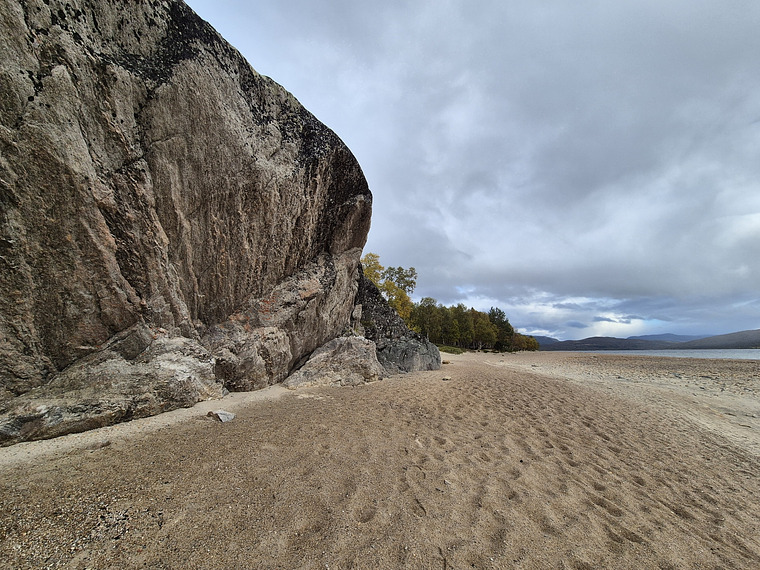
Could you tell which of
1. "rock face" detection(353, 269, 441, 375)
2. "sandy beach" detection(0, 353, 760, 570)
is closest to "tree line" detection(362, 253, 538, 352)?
"rock face" detection(353, 269, 441, 375)

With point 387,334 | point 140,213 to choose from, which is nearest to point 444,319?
point 387,334

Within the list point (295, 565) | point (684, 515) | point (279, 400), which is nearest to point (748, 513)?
point (684, 515)

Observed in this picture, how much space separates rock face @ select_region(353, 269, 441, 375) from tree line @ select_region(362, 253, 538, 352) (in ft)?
50.7

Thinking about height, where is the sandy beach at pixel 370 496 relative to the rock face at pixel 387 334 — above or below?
below

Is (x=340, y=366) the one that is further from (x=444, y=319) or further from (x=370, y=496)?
(x=444, y=319)

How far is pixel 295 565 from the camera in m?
2.71

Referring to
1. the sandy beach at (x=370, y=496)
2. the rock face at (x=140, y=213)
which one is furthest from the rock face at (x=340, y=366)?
the sandy beach at (x=370, y=496)

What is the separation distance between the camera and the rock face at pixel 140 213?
5234 millimetres

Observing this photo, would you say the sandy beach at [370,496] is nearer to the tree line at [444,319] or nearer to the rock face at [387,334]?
the rock face at [387,334]

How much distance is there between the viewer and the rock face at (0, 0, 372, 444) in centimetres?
523

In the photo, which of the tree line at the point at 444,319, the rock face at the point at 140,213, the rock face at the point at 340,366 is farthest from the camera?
the tree line at the point at 444,319

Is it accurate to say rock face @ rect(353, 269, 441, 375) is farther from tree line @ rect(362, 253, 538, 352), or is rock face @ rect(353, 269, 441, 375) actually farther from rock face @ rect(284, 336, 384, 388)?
tree line @ rect(362, 253, 538, 352)

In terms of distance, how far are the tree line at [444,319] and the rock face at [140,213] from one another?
76.6ft

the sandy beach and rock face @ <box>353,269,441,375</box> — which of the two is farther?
rock face @ <box>353,269,441,375</box>
